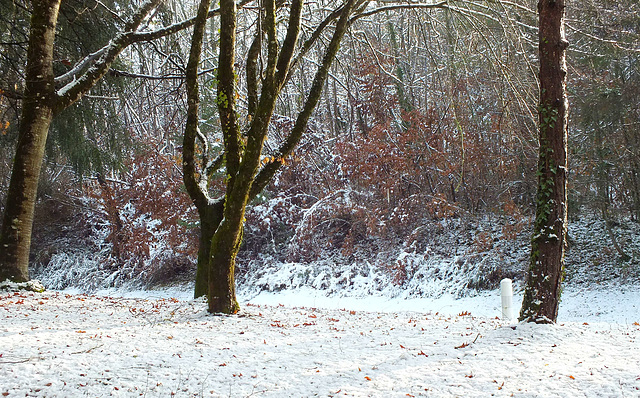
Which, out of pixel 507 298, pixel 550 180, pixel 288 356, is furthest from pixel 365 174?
pixel 288 356

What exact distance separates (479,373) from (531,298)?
5.97ft

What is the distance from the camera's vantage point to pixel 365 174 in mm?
13805

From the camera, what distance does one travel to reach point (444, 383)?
10.6 feet

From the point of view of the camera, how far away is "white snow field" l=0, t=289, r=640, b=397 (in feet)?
9.89

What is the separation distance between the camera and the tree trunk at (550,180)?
16.0ft

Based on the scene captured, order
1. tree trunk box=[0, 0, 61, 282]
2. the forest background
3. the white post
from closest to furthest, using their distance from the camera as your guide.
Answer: tree trunk box=[0, 0, 61, 282] → the white post → the forest background

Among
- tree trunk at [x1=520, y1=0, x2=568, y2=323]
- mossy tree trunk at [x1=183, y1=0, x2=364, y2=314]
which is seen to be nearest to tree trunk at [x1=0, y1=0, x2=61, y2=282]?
mossy tree trunk at [x1=183, y1=0, x2=364, y2=314]

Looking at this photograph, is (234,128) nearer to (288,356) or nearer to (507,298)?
(288,356)

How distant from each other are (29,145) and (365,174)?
9.06m

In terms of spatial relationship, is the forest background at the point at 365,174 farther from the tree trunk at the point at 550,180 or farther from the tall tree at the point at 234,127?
the tree trunk at the point at 550,180

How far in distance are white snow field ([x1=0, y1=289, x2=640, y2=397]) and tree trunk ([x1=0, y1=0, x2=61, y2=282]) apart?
2.45ft

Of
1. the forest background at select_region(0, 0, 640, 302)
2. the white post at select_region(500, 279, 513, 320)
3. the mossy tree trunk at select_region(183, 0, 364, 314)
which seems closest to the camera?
the mossy tree trunk at select_region(183, 0, 364, 314)

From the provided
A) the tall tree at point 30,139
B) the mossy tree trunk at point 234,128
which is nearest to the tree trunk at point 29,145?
the tall tree at point 30,139

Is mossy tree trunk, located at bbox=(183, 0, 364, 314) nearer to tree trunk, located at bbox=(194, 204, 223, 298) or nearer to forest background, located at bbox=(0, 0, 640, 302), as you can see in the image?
tree trunk, located at bbox=(194, 204, 223, 298)
